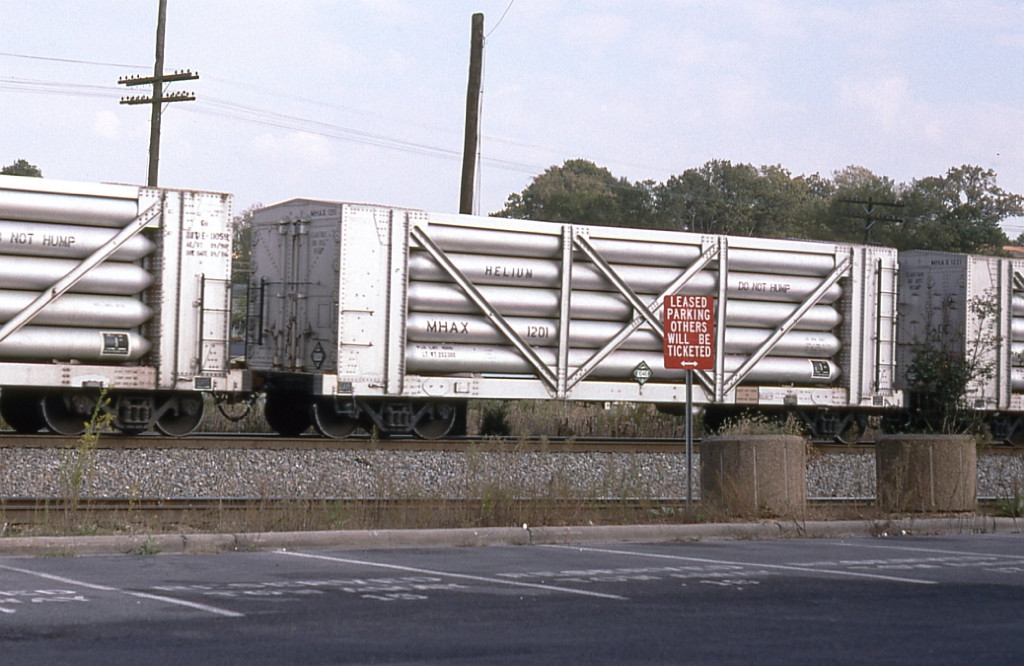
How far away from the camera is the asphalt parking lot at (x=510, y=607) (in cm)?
688

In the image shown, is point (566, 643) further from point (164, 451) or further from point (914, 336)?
point (914, 336)

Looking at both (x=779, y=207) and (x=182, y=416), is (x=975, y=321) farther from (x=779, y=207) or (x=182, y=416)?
(x=779, y=207)

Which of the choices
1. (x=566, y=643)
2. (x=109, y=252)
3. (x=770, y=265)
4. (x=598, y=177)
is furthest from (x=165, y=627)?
(x=598, y=177)

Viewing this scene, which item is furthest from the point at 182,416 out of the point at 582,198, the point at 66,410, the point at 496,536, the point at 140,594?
the point at 582,198

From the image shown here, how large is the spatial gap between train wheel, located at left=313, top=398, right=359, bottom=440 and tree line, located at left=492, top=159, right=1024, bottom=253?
211 ft

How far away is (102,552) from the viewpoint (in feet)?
35.1

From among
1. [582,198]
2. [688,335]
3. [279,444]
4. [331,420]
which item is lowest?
[279,444]

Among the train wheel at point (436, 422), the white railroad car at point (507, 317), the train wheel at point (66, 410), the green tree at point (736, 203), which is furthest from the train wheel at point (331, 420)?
the green tree at point (736, 203)

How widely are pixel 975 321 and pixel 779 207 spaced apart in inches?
2714

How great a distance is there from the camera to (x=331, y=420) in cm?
2038

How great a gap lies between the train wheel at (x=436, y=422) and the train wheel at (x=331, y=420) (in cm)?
108

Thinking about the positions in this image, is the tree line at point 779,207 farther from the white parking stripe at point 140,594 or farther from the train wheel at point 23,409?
the white parking stripe at point 140,594

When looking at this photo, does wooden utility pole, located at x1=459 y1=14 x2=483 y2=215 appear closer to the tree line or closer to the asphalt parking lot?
the asphalt parking lot

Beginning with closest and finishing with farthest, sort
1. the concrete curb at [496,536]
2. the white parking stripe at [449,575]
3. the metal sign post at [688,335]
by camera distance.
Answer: the white parking stripe at [449,575], the concrete curb at [496,536], the metal sign post at [688,335]
